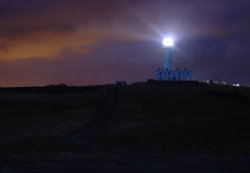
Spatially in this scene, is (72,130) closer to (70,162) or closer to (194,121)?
(194,121)

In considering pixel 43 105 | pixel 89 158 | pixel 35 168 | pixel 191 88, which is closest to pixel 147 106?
pixel 43 105

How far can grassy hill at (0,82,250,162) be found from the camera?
2366 inches

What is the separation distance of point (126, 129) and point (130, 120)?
42.5 ft

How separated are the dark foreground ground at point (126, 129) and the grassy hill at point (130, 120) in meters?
0.09

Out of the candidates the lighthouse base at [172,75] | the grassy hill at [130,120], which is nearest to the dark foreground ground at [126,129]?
the grassy hill at [130,120]

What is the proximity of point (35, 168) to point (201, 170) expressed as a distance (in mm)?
10777

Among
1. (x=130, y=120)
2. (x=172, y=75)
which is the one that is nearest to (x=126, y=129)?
(x=130, y=120)

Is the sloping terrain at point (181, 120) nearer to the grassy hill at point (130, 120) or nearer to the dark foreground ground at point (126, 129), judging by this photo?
the grassy hill at point (130, 120)

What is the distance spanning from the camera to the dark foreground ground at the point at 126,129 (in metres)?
44.8

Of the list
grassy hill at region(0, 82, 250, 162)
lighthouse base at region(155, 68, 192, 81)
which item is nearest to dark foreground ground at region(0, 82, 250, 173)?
grassy hill at region(0, 82, 250, 162)

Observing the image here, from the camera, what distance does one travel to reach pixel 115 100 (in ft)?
380

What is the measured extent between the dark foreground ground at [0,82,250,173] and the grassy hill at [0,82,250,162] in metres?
0.09

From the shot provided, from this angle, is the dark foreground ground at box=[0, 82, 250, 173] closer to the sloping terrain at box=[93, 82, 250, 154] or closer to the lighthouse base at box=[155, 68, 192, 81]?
the sloping terrain at box=[93, 82, 250, 154]

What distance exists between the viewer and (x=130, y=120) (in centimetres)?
9219
